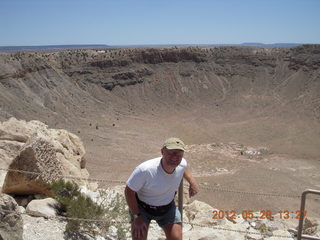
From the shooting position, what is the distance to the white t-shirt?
13.1ft

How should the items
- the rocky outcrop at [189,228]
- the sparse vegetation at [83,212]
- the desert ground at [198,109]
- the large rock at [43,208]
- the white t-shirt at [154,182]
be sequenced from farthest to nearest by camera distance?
the desert ground at [198,109]
the large rock at [43,208]
the sparse vegetation at [83,212]
the rocky outcrop at [189,228]
the white t-shirt at [154,182]

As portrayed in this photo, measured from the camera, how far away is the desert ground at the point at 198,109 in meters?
20.9

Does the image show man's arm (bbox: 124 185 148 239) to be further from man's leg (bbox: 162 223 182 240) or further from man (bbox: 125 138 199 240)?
man's leg (bbox: 162 223 182 240)

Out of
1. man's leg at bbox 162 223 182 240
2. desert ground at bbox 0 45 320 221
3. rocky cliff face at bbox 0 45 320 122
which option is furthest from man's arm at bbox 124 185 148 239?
rocky cliff face at bbox 0 45 320 122

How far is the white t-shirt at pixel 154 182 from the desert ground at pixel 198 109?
1141cm

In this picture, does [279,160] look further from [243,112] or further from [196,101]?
[196,101]

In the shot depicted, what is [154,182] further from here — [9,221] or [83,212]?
[83,212]

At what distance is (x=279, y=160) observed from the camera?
25.4 m

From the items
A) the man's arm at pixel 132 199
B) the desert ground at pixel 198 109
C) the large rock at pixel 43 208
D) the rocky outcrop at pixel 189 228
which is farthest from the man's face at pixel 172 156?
the desert ground at pixel 198 109

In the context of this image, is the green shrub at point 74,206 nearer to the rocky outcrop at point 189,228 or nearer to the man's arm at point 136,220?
the rocky outcrop at point 189,228

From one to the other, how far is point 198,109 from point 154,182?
36.9m

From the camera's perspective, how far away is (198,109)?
40594 millimetres

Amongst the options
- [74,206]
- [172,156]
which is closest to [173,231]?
[172,156]

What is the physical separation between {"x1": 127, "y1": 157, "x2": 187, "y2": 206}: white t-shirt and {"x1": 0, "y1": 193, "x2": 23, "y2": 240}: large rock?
6.39 ft
